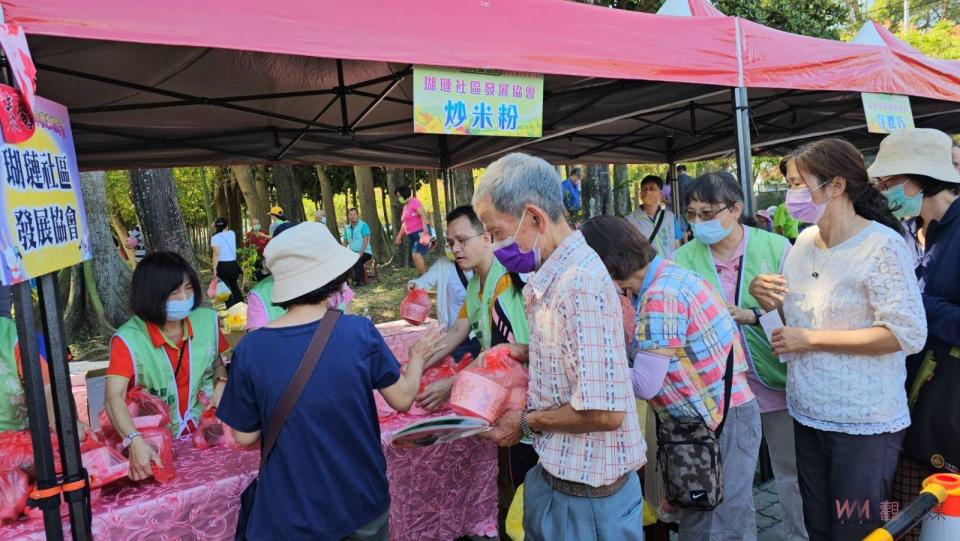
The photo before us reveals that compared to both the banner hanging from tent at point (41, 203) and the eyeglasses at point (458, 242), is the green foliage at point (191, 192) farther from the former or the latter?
the banner hanging from tent at point (41, 203)

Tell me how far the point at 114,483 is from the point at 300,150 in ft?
12.9

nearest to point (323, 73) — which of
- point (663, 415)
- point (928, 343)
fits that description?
point (663, 415)

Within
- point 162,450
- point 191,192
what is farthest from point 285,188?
point 191,192

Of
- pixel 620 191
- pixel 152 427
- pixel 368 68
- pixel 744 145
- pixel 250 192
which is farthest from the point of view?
pixel 620 191

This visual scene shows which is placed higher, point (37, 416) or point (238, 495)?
point (37, 416)

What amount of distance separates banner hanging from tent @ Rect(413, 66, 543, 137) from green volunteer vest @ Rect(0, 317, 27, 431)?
174 cm

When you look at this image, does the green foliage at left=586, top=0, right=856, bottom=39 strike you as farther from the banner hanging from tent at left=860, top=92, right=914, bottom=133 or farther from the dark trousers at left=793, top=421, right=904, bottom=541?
the dark trousers at left=793, top=421, right=904, bottom=541

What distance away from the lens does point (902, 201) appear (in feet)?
7.73

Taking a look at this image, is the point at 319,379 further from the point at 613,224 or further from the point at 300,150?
the point at 300,150

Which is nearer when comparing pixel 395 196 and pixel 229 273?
pixel 229 273

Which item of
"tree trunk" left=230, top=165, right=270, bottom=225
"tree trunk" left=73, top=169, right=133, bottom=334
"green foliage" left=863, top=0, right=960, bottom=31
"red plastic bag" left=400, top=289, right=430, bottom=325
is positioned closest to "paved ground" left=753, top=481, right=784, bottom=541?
"red plastic bag" left=400, top=289, right=430, bottom=325

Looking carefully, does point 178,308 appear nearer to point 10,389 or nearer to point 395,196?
point 10,389

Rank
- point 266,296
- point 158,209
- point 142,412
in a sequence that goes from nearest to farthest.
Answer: point 142,412 → point 266,296 → point 158,209

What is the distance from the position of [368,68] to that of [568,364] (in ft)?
10.7
